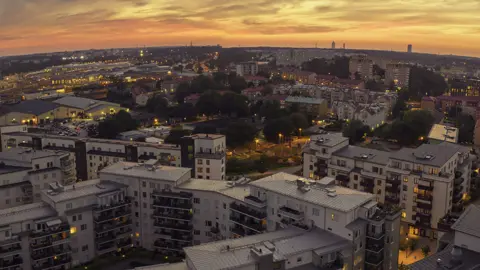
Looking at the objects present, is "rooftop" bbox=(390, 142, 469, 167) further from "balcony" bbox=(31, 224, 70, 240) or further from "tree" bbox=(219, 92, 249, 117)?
"tree" bbox=(219, 92, 249, 117)

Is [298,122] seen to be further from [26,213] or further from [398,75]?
[398,75]

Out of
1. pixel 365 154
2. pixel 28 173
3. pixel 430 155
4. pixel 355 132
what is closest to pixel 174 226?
pixel 28 173

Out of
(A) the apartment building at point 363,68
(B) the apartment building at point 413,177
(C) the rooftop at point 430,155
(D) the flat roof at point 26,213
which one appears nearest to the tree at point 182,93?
(B) the apartment building at point 413,177

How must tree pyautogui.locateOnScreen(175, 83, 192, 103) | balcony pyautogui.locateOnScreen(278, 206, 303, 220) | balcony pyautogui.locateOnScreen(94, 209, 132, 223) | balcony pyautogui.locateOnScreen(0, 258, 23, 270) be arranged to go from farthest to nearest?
tree pyautogui.locateOnScreen(175, 83, 192, 103)
balcony pyautogui.locateOnScreen(94, 209, 132, 223)
balcony pyautogui.locateOnScreen(0, 258, 23, 270)
balcony pyautogui.locateOnScreen(278, 206, 303, 220)

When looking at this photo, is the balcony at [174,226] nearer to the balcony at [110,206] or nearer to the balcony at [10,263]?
the balcony at [110,206]

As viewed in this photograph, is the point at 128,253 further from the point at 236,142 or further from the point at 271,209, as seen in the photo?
the point at 236,142

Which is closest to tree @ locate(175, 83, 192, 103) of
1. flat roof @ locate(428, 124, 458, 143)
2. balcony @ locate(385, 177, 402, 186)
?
flat roof @ locate(428, 124, 458, 143)

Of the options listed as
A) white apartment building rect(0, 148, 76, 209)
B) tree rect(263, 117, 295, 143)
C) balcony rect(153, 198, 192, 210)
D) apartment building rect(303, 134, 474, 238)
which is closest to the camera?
balcony rect(153, 198, 192, 210)

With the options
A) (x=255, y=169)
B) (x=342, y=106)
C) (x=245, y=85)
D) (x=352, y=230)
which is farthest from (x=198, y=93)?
(x=352, y=230)
